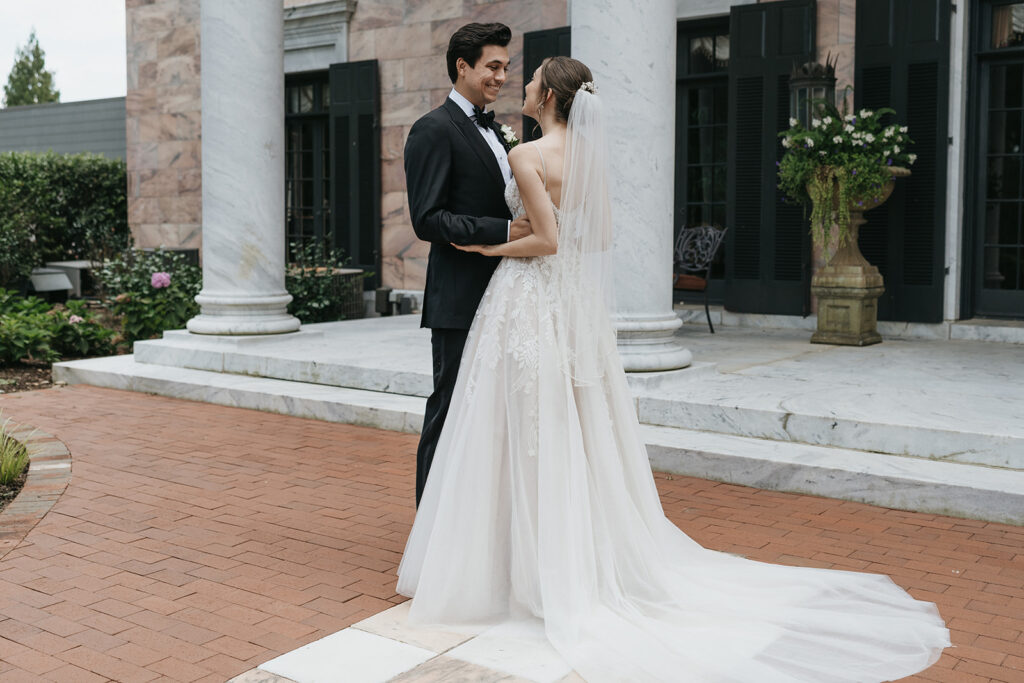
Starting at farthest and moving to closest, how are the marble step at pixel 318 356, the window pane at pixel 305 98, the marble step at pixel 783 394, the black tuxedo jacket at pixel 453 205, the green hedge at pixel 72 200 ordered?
1. the green hedge at pixel 72 200
2. the window pane at pixel 305 98
3. the marble step at pixel 318 356
4. the marble step at pixel 783 394
5. the black tuxedo jacket at pixel 453 205

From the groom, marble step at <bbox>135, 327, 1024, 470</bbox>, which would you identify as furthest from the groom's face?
marble step at <bbox>135, 327, 1024, 470</bbox>

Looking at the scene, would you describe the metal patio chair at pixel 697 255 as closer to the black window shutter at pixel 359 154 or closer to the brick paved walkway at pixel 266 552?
the brick paved walkway at pixel 266 552

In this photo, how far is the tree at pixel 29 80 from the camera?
51875 millimetres

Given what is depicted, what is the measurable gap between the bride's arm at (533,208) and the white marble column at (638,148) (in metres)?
3.11

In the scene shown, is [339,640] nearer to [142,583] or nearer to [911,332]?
[142,583]

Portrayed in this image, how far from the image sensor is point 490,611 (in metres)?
3.56

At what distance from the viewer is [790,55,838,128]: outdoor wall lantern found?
28.5 feet

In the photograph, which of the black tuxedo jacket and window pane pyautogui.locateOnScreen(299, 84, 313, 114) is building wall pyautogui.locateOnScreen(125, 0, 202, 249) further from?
the black tuxedo jacket

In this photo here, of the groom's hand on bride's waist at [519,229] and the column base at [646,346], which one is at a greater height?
the groom's hand on bride's waist at [519,229]

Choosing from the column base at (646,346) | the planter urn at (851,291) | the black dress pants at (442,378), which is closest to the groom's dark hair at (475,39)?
the black dress pants at (442,378)

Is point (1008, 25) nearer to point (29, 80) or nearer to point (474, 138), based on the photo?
point (474, 138)

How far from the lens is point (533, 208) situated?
3.60m

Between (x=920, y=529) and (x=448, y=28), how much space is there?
29.5 feet

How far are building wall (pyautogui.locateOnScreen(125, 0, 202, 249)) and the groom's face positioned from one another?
11.4 m
